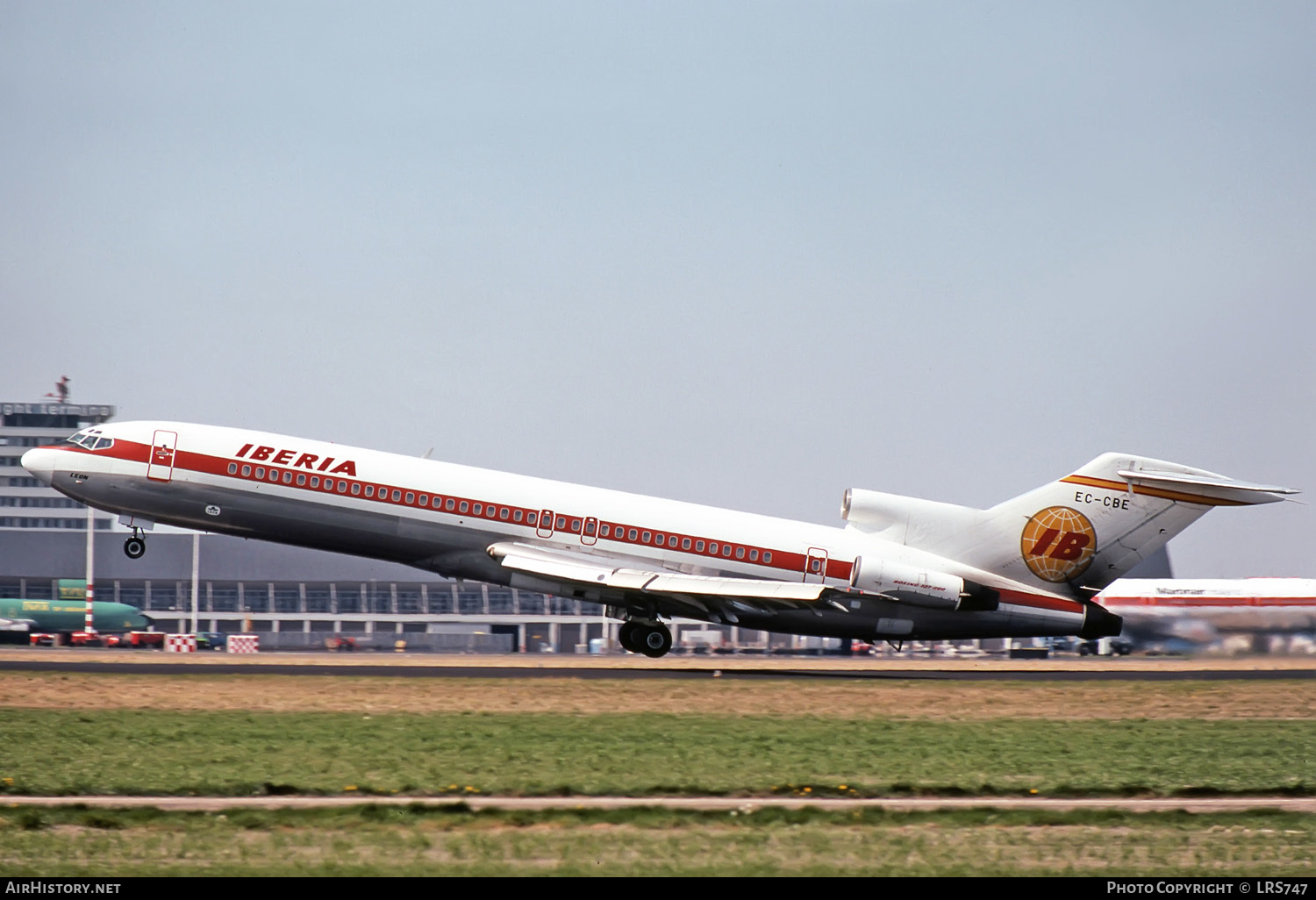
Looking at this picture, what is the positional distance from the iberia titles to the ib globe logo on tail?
1777 cm

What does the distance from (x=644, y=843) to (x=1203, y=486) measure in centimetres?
2526

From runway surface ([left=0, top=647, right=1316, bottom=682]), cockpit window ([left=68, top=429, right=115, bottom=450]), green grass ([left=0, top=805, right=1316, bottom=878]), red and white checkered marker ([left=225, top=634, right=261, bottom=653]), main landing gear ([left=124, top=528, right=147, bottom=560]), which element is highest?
cockpit window ([left=68, top=429, right=115, bottom=450])

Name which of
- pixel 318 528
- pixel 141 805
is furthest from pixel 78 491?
pixel 141 805

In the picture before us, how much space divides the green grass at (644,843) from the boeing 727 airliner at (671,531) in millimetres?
19268

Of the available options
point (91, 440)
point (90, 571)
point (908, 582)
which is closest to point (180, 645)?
point (91, 440)

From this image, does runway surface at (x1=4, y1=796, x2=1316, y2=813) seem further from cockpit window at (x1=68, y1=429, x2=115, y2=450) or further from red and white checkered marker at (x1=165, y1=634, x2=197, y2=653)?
red and white checkered marker at (x1=165, y1=634, x2=197, y2=653)

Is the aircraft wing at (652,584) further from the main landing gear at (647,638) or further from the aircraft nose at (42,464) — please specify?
the aircraft nose at (42,464)

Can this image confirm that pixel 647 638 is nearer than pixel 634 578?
No

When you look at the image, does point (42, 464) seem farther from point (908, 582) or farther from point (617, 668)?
point (908, 582)


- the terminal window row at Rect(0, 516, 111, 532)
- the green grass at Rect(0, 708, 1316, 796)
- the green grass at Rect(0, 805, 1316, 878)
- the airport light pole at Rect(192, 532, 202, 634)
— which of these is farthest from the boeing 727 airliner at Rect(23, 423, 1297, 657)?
the terminal window row at Rect(0, 516, 111, 532)

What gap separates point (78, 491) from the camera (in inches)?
1414

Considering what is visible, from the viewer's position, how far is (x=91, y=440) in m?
36.2

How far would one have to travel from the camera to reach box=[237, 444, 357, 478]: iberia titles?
3488 centimetres
